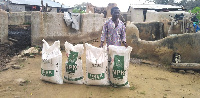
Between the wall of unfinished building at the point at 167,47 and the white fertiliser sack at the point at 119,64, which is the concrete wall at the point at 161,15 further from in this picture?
the white fertiliser sack at the point at 119,64

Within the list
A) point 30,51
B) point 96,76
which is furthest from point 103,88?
point 30,51

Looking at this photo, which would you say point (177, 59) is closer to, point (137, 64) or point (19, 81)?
point (137, 64)

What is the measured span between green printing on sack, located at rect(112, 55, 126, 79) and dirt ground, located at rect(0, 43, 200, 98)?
27cm

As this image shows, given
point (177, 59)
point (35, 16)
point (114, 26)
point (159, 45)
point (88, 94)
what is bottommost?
point (88, 94)

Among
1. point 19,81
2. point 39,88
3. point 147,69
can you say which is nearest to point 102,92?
point 39,88

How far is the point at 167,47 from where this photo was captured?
5492 millimetres

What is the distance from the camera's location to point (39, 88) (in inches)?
139

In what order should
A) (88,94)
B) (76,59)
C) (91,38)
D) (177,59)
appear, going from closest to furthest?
1. (88,94)
2. (76,59)
3. (177,59)
4. (91,38)

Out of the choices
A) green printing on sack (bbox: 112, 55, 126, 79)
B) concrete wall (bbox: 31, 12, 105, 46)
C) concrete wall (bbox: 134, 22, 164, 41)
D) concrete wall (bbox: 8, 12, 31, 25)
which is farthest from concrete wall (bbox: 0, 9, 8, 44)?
concrete wall (bbox: 134, 22, 164, 41)

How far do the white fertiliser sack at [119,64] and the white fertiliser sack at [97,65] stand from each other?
13 centimetres

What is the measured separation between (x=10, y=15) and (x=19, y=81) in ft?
A: 13.0

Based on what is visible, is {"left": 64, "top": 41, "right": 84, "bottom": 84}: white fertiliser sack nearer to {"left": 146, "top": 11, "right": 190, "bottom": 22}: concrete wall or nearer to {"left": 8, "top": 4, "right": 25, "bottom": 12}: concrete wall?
{"left": 146, "top": 11, "right": 190, "bottom": 22}: concrete wall

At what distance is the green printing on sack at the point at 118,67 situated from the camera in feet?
11.6

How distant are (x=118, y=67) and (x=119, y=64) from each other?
0.19ft
